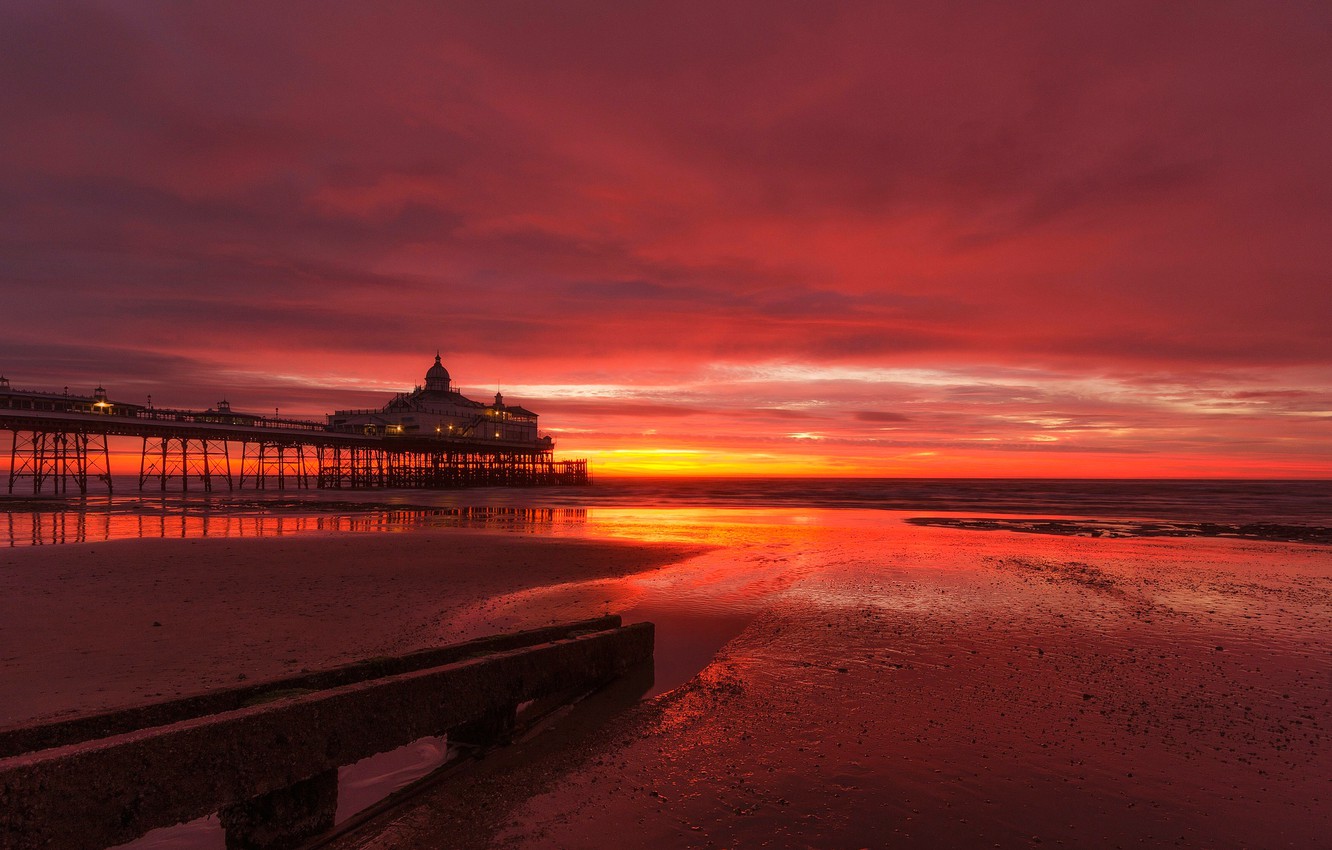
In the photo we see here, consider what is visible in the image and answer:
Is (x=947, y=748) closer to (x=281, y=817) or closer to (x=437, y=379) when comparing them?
(x=281, y=817)

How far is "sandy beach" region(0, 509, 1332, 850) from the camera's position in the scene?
17.2 ft

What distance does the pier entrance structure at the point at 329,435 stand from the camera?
178ft

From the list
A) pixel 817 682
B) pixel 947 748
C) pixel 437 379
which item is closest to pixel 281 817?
pixel 947 748

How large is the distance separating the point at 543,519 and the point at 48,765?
33.5 metres

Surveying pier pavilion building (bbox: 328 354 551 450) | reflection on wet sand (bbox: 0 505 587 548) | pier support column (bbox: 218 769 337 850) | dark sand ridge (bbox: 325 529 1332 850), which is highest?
pier pavilion building (bbox: 328 354 551 450)

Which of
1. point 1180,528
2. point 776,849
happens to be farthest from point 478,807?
point 1180,528

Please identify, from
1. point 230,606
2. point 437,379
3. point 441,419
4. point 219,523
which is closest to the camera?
point 230,606

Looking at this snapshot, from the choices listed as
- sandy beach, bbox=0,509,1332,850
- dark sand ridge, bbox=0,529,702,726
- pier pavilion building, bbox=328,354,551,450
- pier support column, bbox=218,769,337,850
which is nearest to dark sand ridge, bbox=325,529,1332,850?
sandy beach, bbox=0,509,1332,850

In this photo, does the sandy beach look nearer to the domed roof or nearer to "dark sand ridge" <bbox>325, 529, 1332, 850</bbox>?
"dark sand ridge" <bbox>325, 529, 1332, 850</bbox>

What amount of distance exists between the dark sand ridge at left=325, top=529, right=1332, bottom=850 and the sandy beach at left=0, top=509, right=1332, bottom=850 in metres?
0.03

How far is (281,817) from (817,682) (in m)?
5.99

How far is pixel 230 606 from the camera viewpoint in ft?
39.4

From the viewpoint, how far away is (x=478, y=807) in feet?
17.4

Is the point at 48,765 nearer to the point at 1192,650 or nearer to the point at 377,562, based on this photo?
the point at 1192,650
